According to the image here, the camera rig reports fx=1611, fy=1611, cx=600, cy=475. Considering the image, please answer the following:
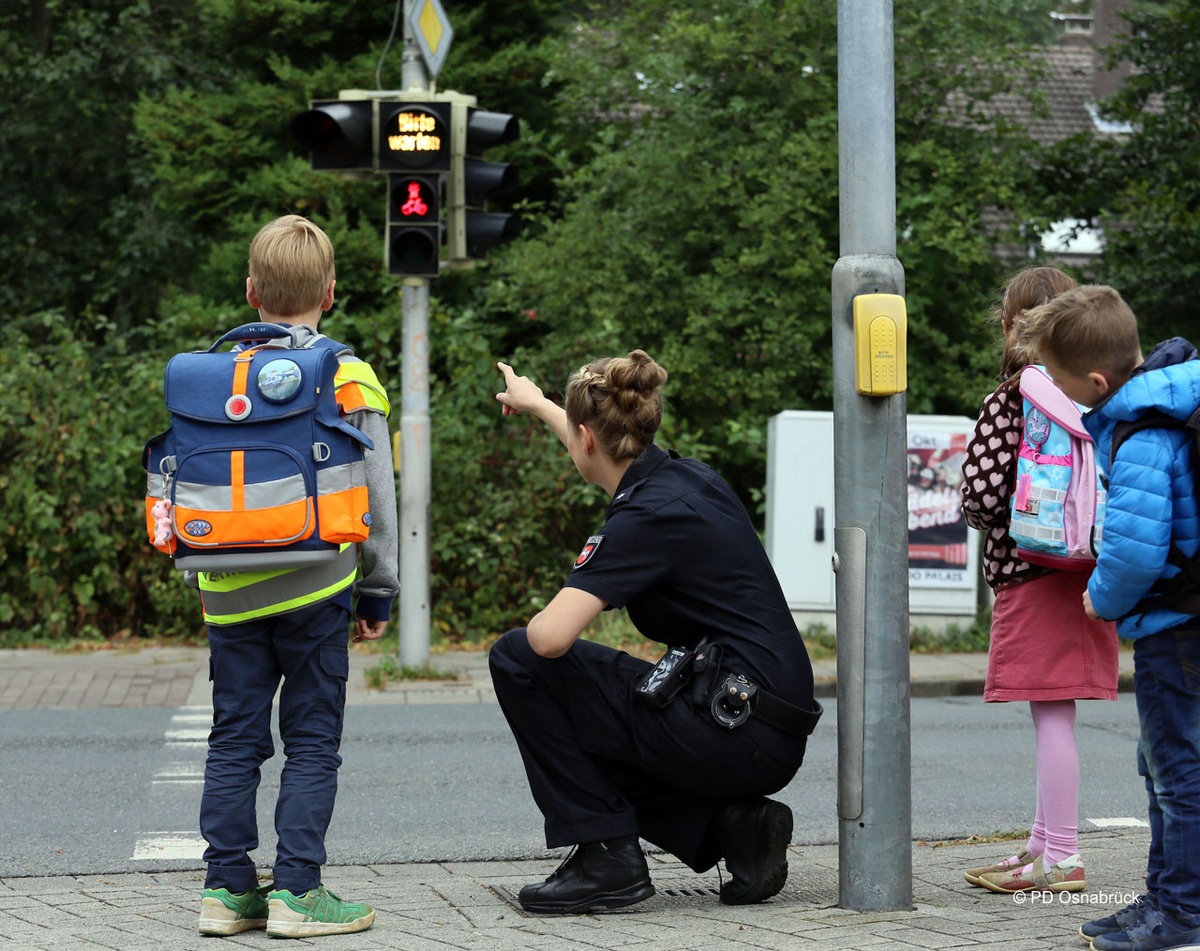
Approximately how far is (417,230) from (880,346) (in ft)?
18.7

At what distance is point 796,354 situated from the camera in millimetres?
13297

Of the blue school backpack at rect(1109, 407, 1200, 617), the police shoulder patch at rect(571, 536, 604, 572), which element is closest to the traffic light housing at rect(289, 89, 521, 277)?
the police shoulder patch at rect(571, 536, 604, 572)

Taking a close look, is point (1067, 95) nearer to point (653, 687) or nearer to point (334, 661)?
point (653, 687)

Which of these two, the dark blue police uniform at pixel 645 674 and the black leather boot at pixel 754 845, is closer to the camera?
the dark blue police uniform at pixel 645 674

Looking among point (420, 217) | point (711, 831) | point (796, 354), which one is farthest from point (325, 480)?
point (796, 354)

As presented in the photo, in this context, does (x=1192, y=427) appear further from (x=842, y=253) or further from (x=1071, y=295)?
(x=842, y=253)

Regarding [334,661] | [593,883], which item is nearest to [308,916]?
[334,661]

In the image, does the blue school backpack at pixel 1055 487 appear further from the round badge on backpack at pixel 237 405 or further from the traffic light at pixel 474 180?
the traffic light at pixel 474 180

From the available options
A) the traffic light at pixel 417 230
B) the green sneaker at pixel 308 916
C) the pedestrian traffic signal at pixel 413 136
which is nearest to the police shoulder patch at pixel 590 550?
the green sneaker at pixel 308 916

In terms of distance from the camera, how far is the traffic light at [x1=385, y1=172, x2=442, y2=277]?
9547 mm

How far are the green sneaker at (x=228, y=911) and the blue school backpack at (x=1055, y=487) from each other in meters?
2.34

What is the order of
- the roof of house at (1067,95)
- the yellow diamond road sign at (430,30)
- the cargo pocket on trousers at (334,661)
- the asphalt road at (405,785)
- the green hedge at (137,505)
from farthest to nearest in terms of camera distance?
1. the roof of house at (1067,95)
2. the green hedge at (137,505)
3. the yellow diamond road sign at (430,30)
4. the asphalt road at (405,785)
5. the cargo pocket on trousers at (334,661)

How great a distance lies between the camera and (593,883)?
14.5 ft

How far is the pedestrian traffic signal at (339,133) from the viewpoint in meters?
9.42
